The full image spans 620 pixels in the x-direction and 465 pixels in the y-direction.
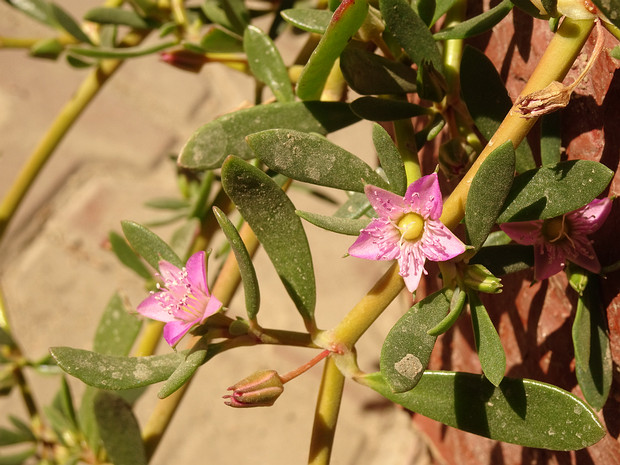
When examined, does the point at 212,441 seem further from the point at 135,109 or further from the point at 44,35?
the point at 44,35

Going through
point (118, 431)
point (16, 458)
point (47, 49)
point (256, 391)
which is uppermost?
point (47, 49)

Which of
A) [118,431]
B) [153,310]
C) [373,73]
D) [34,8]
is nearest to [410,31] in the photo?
[373,73]

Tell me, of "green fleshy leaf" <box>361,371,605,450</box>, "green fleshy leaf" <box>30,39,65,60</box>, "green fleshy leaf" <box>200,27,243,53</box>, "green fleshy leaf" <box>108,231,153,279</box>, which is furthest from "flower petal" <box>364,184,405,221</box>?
"green fleshy leaf" <box>30,39,65,60</box>

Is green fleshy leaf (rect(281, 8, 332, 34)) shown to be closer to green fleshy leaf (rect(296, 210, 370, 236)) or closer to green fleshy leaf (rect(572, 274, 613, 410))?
green fleshy leaf (rect(296, 210, 370, 236))

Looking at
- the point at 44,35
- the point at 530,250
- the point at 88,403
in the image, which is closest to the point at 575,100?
the point at 530,250

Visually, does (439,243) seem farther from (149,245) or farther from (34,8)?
(34,8)

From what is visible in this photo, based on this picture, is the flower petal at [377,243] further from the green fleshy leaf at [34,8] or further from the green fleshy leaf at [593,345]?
the green fleshy leaf at [34,8]
